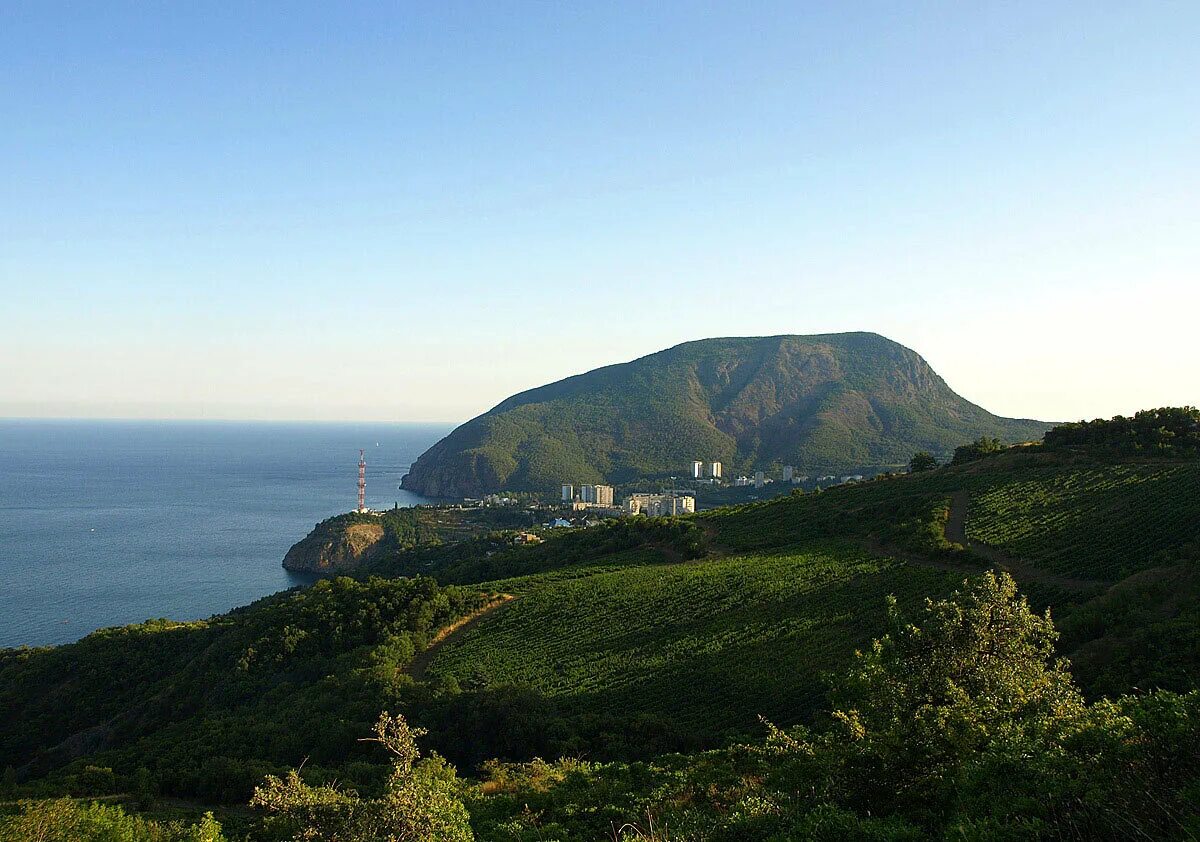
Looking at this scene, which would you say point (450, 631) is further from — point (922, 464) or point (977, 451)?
point (977, 451)

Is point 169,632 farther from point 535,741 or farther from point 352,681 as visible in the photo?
point 535,741

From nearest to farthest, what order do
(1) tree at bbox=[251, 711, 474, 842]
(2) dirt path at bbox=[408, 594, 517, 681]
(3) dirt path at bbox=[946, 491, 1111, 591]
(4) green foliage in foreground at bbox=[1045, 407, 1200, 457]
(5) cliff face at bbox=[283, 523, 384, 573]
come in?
(1) tree at bbox=[251, 711, 474, 842]
(3) dirt path at bbox=[946, 491, 1111, 591]
(2) dirt path at bbox=[408, 594, 517, 681]
(4) green foliage in foreground at bbox=[1045, 407, 1200, 457]
(5) cliff face at bbox=[283, 523, 384, 573]

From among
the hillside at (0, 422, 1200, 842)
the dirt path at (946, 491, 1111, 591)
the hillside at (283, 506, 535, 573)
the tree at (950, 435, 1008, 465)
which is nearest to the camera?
the hillside at (0, 422, 1200, 842)

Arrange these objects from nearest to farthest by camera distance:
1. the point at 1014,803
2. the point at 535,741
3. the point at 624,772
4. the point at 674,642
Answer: the point at 1014,803
the point at 624,772
the point at 535,741
the point at 674,642

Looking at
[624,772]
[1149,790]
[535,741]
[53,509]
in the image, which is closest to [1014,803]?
[1149,790]

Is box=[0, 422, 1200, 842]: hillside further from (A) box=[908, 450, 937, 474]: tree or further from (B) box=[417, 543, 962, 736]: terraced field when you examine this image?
(A) box=[908, 450, 937, 474]: tree

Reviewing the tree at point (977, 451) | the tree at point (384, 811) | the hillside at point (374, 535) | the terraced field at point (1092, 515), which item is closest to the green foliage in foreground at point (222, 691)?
the tree at point (384, 811)

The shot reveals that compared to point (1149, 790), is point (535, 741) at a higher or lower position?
lower

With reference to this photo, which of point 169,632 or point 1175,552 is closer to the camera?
point 1175,552

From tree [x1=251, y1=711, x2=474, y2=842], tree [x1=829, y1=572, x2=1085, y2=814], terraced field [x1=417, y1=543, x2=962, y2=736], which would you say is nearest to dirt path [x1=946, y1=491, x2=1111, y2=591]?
terraced field [x1=417, y1=543, x2=962, y2=736]
